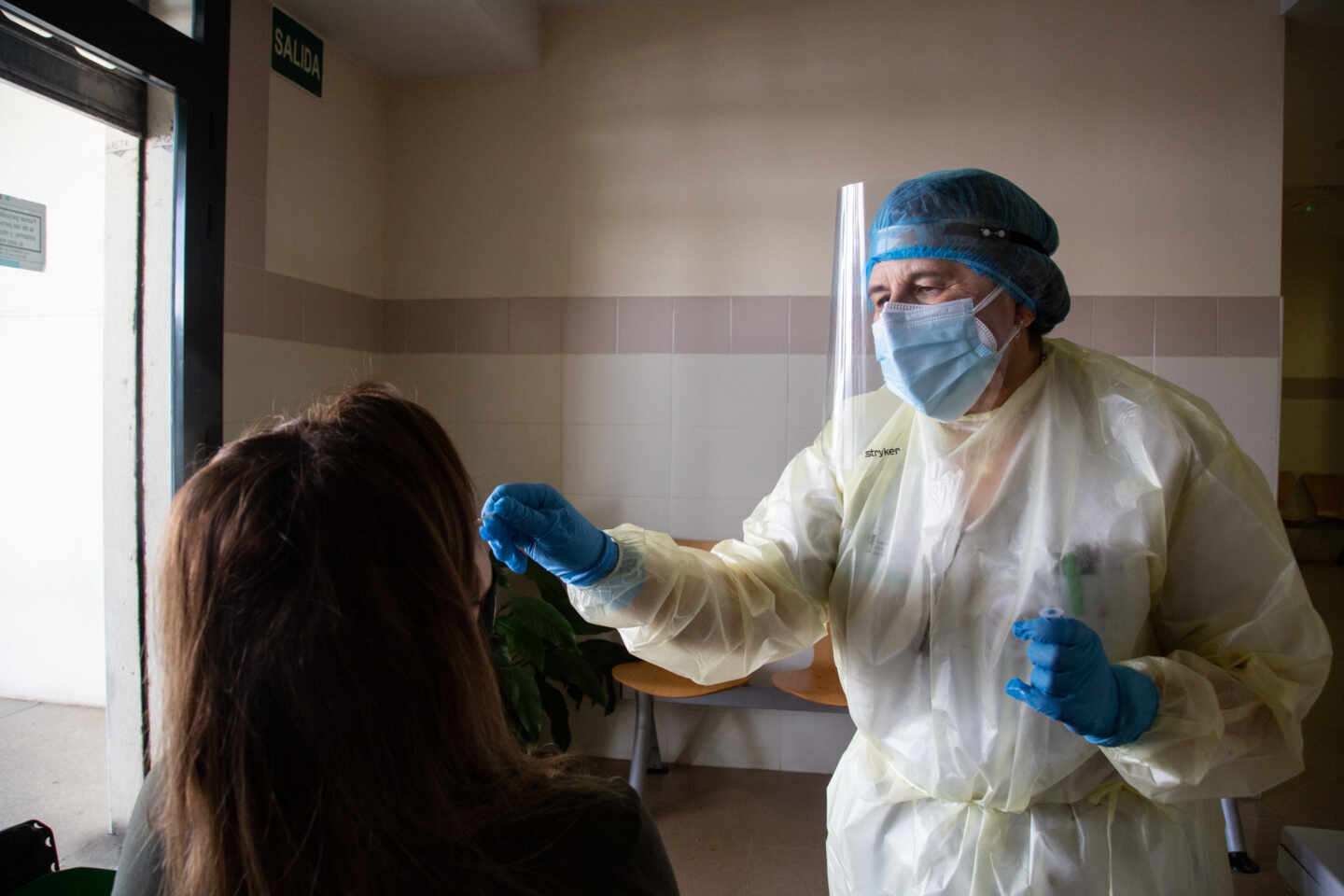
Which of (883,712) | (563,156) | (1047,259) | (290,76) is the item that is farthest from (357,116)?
(883,712)

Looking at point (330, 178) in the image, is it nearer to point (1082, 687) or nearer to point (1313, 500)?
point (1082, 687)

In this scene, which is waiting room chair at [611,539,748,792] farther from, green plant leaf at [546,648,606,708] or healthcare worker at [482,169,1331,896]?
healthcare worker at [482,169,1331,896]

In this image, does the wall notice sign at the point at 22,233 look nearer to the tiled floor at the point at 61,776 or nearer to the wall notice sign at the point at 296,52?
the wall notice sign at the point at 296,52

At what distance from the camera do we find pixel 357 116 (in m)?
2.72

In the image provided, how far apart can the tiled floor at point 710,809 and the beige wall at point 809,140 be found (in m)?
1.64

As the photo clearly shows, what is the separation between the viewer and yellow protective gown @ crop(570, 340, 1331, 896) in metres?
0.92

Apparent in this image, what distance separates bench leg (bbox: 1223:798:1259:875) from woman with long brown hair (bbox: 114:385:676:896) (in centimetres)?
229

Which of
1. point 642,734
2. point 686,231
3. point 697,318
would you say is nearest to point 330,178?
point 686,231

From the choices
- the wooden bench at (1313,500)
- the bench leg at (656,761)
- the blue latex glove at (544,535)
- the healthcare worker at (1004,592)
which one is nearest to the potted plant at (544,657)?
the bench leg at (656,761)

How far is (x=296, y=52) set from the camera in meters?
2.39

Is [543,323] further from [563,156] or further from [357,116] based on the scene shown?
[357,116]

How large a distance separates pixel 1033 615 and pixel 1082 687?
0.16 m

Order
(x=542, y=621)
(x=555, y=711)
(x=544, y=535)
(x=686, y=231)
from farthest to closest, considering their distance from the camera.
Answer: (x=686, y=231)
(x=555, y=711)
(x=542, y=621)
(x=544, y=535)

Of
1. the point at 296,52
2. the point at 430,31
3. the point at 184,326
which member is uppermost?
the point at 430,31
